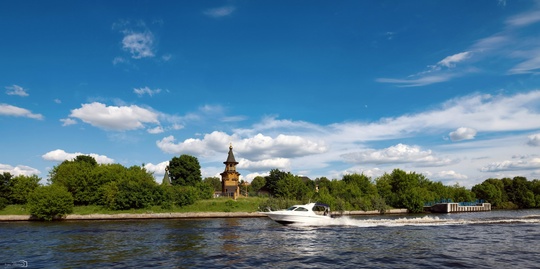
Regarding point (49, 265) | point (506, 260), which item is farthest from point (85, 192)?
point (506, 260)

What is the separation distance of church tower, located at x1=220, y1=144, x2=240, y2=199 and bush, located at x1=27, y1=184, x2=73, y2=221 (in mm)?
52008

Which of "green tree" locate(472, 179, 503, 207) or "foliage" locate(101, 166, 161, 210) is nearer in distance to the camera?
"foliage" locate(101, 166, 161, 210)

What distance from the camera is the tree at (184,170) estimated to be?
5236 inches

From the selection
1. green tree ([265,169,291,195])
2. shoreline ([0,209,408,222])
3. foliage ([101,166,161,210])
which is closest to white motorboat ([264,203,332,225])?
shoreline ([0,209,408,222])

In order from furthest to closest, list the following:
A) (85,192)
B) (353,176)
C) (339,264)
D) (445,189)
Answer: (445,189) → (353,176) → (85,192) → (339,264)

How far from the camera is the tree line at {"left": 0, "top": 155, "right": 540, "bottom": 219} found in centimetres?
8556

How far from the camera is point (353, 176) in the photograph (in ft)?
440

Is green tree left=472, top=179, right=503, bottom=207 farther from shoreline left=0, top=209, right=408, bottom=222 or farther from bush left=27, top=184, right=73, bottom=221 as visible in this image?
bush left=27, top=184, right=73, bottom=221

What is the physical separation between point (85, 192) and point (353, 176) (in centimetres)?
8773

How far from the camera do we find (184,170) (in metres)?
133

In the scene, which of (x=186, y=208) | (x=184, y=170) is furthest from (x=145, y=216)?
(x=184, y=170)

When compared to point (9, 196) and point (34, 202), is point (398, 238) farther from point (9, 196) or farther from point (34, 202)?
point (9, 196)

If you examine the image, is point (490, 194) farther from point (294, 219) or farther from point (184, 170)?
point (294, 219)

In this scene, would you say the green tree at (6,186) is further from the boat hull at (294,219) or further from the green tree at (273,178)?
the green tree at (273,178)
